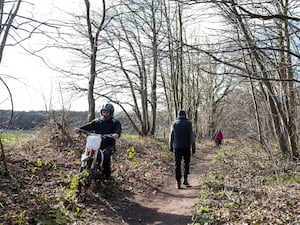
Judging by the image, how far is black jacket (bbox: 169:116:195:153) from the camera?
8281mm

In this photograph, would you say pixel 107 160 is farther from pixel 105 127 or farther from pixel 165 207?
pixel 165 207

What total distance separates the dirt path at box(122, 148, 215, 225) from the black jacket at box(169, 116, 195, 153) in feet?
3.76

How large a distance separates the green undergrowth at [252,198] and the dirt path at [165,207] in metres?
0.25

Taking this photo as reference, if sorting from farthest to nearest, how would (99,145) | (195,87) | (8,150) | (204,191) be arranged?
(195,87), (8,150), (204,191), (99,145)

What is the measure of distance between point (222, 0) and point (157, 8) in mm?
15774

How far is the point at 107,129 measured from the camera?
7.26 meters

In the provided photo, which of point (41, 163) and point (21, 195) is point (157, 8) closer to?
point (41, 163)

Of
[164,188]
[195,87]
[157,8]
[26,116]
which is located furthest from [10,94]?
[195,87]

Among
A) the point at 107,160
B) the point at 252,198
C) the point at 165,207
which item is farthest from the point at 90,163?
the point at 252,198

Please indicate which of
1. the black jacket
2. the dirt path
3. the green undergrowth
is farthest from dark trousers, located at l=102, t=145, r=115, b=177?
the green undergrowth

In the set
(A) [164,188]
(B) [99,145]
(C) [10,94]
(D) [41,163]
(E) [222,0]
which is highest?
(E) [222,0]

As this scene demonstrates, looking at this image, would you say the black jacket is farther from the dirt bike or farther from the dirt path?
the dirt bike

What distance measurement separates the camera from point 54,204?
5973mm

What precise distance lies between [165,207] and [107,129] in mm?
2172
